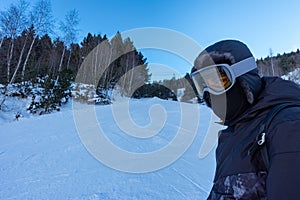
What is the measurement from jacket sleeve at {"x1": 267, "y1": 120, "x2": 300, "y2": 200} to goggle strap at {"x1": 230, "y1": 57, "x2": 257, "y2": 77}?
0.33m

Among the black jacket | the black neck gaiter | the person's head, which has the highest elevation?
the person's head

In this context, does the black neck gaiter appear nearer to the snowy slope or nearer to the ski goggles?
the ski goggles

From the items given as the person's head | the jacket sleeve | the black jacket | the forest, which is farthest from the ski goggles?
the forest

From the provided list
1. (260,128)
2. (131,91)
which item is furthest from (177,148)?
(131,91)

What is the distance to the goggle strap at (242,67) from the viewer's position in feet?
3.11

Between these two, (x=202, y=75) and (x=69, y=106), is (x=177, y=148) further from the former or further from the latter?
(x=69, y=106)

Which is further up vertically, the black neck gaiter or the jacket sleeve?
the black neck gaiter

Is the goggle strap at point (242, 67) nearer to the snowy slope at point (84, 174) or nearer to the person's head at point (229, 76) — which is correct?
the person's head at point (229, 76)

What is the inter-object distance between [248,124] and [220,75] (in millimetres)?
256

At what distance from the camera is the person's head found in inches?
36.9

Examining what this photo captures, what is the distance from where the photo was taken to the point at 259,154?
749mm

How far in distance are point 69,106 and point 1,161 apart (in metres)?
13.7

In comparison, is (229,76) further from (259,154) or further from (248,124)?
(259,154)

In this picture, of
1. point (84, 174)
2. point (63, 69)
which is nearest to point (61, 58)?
point (63, 69)
